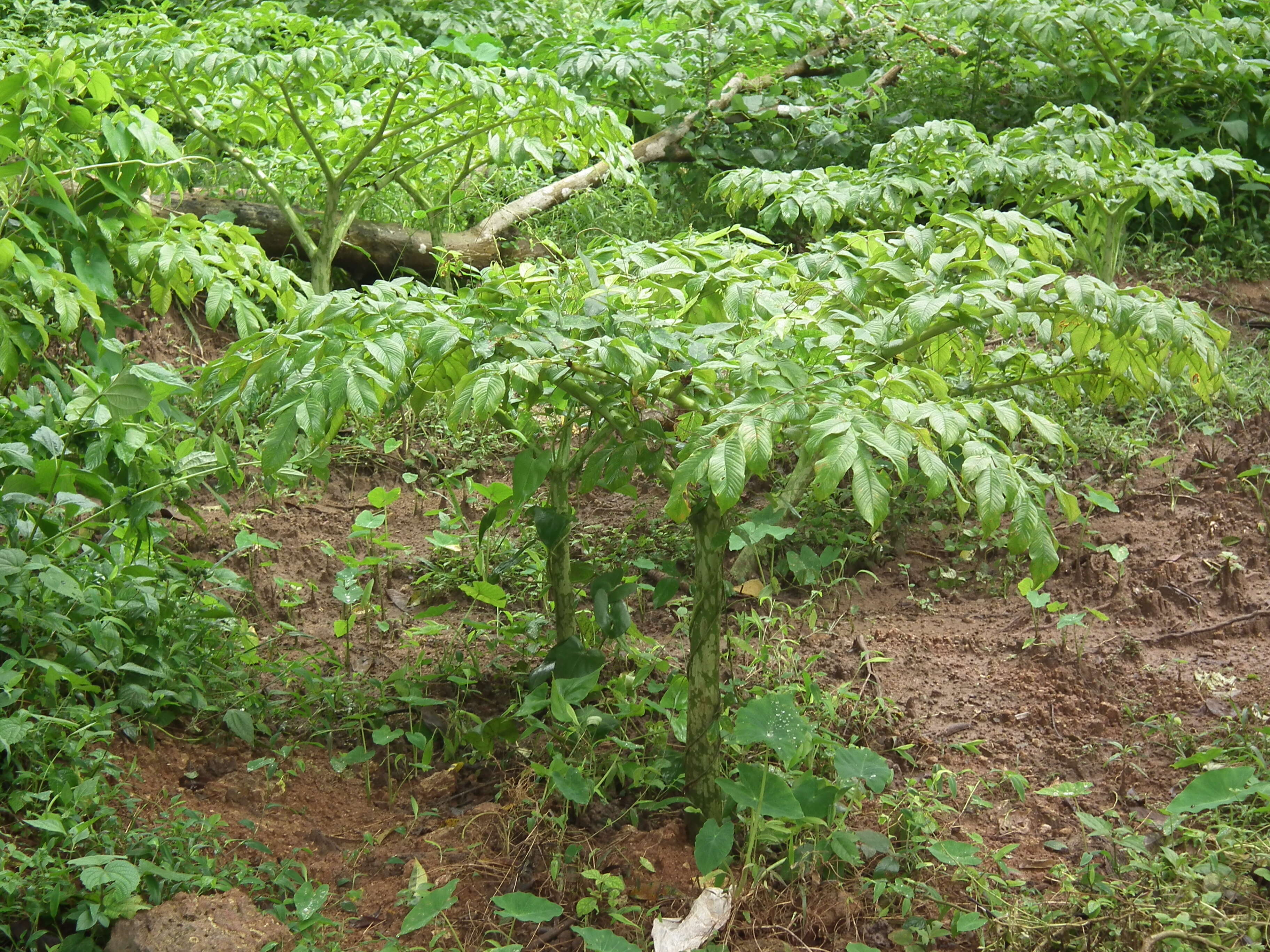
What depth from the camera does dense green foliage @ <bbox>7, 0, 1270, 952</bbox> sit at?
78.3 inches

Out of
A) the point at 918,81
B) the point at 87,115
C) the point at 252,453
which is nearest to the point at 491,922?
the point at 252,453

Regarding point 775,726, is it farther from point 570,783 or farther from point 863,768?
point 570,783

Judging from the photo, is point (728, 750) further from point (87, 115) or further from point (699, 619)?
point (87, 115)

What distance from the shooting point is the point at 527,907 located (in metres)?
1.97

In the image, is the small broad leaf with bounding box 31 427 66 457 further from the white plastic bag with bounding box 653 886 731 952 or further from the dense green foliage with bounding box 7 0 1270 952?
the white plastic bag with bounding box 653 886 731 952

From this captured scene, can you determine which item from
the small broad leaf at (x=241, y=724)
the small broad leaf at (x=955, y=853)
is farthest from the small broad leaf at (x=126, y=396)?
the small broad leaf at (x=955, y=853)

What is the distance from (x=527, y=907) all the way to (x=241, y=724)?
36.4 inches

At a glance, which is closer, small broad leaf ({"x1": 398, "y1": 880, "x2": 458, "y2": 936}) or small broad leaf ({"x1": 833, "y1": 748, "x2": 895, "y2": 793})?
small broad leaf ({"x1": 398, "y1": 880, "x2": 458, "y2": 936})

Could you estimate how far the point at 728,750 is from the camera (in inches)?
95.0

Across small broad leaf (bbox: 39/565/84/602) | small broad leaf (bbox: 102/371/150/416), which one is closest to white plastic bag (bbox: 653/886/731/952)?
small broad leaf (bbox: 39/565/84/602)

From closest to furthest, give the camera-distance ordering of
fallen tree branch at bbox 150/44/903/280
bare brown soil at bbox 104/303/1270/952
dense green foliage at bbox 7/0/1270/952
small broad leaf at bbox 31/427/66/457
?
dense green foliage at bbox 7/0/1270/952 < bare brown soil at bbox 104/303/1270/952 < small broad leaf at bbox 31/427/66/457 < fallen tree branch at bbox 150/44/903/280

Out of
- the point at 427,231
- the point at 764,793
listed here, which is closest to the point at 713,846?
the point at 764,793

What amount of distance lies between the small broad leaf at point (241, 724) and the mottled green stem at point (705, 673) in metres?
1.00

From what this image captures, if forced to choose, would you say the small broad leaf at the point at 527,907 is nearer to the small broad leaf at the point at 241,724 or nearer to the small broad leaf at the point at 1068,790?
the small broad leaf at the point at 241,724
